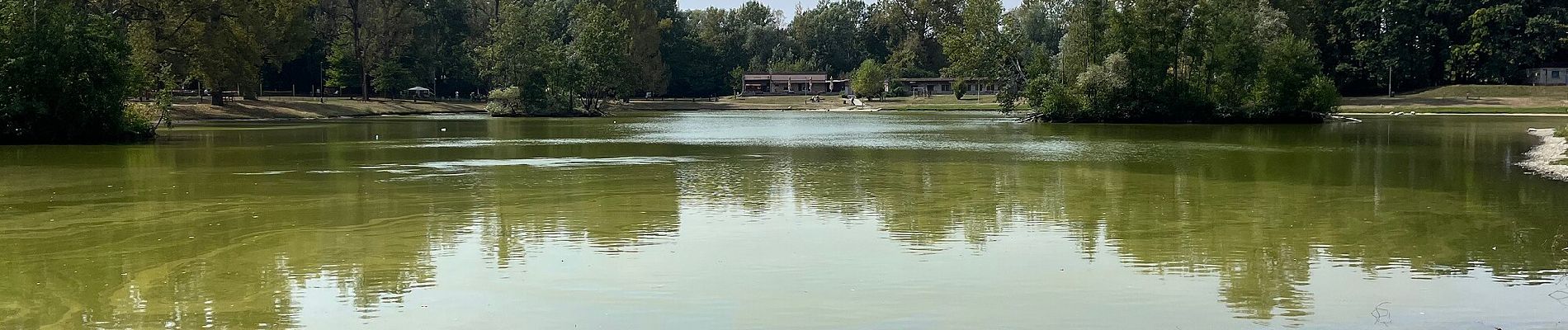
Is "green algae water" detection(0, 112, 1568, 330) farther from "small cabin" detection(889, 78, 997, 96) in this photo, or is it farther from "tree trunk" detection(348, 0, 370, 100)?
"small cabin" detection(889, 78, 997, 96)

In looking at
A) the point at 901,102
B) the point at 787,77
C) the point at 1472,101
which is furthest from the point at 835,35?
the point at 1472,101

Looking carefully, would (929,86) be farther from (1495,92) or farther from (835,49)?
(1495,92)

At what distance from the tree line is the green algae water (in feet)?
83.5

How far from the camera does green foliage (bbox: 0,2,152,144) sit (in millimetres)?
42656

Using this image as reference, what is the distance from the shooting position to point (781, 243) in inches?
656

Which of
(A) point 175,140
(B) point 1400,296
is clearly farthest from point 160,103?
(B) point 1400,296

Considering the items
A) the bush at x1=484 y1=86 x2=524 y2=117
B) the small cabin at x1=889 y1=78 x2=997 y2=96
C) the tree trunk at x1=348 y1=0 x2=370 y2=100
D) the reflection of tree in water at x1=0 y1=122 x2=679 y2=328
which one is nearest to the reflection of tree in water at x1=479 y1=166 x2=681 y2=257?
the reflection of tree in water at x1=0 y1=122 x2=679 y2=328

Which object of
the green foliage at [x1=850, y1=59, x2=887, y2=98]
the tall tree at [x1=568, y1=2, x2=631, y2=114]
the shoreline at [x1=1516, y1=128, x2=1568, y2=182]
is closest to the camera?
the shoreline at [x1=1516, y1=128, x2=1568, y2=182]

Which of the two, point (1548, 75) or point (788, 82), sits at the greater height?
point (788, 82)

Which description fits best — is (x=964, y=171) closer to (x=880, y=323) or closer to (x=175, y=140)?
(x=880, y=323)

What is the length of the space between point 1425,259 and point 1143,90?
54.9 metres

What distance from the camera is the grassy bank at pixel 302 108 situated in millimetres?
72500

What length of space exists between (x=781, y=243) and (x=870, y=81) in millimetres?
122119

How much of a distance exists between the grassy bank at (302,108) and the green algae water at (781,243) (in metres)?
39.6
